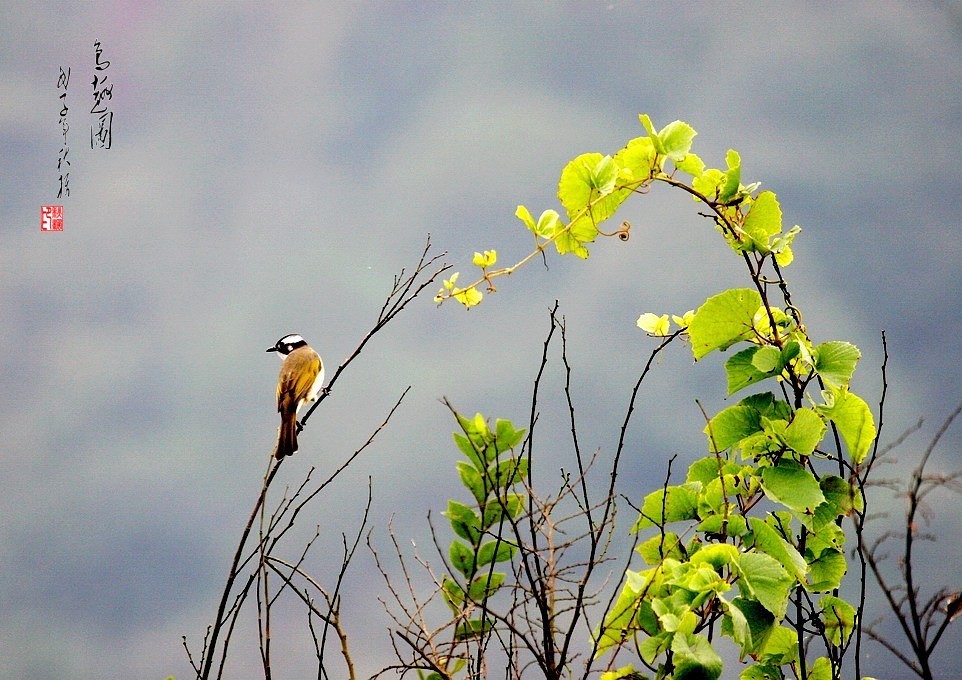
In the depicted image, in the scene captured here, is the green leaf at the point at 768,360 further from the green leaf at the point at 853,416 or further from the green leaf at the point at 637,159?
the green leaf at the point at 637,159

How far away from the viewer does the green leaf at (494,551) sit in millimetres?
1485

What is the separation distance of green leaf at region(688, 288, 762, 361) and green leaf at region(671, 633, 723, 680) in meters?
0.43

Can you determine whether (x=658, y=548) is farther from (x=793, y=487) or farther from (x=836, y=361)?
(x=836, y=361)

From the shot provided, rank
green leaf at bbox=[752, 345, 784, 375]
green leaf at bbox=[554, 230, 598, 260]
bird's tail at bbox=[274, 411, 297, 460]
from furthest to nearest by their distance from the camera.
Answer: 1. bird's tail at bbox=[274, 411, 297, 460]
2. green leaf at bbox=[554, 230, 598, 260]
3. green leaf at bbox=[752, 345, 784, 375]

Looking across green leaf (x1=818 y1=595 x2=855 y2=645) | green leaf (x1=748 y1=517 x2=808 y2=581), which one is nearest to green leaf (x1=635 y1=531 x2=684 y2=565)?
green leaf (x1=748 y1=517 x2=808 y2=581)

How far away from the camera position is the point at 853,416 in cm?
125

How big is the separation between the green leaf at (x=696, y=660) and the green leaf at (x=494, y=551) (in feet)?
1.58

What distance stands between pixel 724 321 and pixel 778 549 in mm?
334

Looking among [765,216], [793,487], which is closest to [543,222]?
[765,216]

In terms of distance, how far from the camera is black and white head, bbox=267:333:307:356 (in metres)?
3.10

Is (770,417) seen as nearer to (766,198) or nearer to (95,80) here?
(766,198)

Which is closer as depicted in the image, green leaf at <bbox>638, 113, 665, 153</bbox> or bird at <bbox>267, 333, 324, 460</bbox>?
green leaf at <bbox>638, 113, 665, 153</bbox>

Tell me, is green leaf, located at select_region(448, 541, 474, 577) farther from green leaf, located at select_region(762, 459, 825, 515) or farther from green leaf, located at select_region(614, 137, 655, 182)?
green leaf, located at select_region(614, 137, 655, 182)

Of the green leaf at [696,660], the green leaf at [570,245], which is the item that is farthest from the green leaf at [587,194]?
the green leaf at [696,660]
